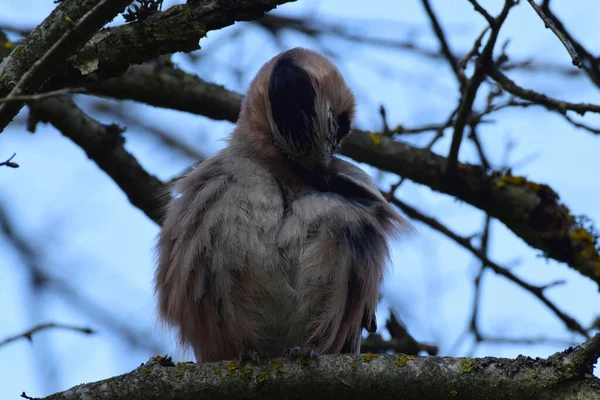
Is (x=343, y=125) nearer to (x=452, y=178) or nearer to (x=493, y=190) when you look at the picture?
(x=452, y=178)

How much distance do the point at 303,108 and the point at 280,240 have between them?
860mm

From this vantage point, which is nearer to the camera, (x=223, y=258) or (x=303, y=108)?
(x=223, y=258)

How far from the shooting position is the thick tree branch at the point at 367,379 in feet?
10.5

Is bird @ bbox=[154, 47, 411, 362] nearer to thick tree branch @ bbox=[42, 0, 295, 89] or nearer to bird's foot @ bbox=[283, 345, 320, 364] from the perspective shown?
bird's foot @ bbox=[283, 345, 320, 364]

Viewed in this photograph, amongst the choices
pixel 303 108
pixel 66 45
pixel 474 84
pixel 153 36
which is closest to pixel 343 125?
pixel 303 108

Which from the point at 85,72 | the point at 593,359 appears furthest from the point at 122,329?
the point at 593,359

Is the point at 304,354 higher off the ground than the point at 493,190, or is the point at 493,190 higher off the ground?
the point at 493,190

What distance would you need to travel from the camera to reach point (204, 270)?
4355 mm

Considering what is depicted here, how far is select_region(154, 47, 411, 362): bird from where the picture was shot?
4.35 meters

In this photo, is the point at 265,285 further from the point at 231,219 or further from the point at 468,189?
the point at 468,189

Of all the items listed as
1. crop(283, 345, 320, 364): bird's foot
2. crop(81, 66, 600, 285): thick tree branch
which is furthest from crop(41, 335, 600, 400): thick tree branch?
crop(81, 66, 600, 285): thick tree branch

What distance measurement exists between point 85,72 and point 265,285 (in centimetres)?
158

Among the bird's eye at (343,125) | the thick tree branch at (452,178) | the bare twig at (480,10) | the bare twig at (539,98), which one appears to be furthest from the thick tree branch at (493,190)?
the bare twig at (480,10)

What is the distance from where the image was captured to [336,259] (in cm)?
439
